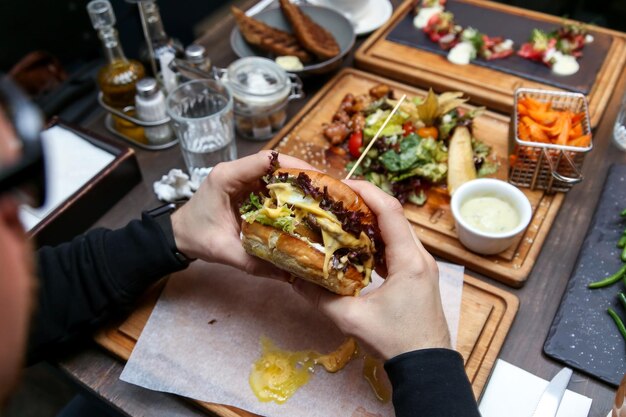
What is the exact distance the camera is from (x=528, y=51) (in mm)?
2547

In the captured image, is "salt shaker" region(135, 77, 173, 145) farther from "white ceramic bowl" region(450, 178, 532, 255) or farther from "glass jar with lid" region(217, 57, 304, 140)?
"white ceramic bowl" region(450, 178, 532, 255)

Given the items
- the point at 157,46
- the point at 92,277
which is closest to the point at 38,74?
the point at 157,46

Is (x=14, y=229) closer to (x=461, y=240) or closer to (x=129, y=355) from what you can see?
(x=129, y=355)

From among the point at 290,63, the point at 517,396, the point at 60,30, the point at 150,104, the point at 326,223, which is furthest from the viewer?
the point at 60,30

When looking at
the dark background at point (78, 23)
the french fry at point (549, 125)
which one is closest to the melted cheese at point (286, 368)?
the french fry at point (549, 125)

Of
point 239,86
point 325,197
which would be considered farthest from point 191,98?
point 325,197

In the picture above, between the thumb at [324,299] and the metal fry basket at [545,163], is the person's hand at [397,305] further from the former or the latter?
the metal fry basket at [545,163]

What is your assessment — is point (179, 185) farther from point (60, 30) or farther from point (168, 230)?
point (60, 30)

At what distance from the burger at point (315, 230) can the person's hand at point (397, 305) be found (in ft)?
0.17

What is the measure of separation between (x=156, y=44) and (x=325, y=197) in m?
1.45

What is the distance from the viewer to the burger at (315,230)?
53.0 inches

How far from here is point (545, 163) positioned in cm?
190

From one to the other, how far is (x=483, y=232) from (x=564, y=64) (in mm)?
1254

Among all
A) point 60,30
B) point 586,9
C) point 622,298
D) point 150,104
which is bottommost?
point 586,9
